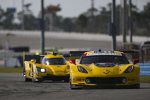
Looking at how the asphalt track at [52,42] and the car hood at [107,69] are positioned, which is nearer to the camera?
the car hood at [107,69]

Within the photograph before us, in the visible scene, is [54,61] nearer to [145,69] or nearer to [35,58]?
[35,58]

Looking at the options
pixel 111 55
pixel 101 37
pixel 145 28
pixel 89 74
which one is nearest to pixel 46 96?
pixel 89 74

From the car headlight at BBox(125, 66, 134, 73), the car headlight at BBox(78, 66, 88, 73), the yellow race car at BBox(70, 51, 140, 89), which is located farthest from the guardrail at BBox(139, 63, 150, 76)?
the car headlight at BBox(78, 66, 88, 73)

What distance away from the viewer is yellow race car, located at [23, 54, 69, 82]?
26.1 m

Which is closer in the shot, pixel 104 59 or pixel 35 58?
pixel 104 59

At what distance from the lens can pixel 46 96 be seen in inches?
653

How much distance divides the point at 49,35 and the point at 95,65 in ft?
349

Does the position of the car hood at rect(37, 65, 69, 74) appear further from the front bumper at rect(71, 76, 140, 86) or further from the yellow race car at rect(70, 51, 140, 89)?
the front bumper at rect(71, 76, 140, 86)

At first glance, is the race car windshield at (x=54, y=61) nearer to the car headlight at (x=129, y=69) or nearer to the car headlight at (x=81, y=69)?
the car headlight at (x=81, y=69)

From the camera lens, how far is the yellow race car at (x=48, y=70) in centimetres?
2612

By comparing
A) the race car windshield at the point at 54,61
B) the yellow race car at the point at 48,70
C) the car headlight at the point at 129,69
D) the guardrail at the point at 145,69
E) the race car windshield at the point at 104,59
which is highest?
the race car windshield at the point at 104,59

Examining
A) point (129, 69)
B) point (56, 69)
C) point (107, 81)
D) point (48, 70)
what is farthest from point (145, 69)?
point (107, 81)

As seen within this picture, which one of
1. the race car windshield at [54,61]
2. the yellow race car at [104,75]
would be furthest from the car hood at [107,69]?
the race car windshield at [54,61]

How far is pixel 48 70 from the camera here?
26312 millimetres
